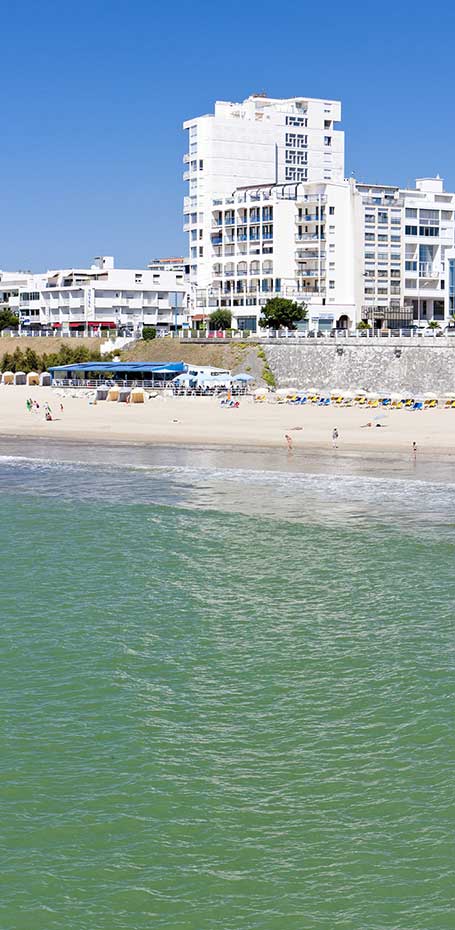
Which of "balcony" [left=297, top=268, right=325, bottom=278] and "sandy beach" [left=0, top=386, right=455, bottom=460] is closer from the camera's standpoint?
"sandy beach" [left=0, top=386, right=455, bottom=460]

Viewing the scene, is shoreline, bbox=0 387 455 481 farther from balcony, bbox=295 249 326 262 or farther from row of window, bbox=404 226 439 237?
row of window, bbox=404 226 439 237

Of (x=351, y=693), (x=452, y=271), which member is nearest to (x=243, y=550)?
(x=351, y=693)

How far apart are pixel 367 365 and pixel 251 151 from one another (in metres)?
53.6

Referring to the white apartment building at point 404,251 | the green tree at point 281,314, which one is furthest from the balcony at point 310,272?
the green tree at point 281,314

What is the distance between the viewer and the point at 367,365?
307ft

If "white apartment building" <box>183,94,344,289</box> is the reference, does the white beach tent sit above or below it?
below

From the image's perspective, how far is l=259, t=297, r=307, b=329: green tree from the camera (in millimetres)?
109562

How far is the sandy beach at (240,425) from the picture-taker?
6444cm

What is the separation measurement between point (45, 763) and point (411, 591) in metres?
14.2

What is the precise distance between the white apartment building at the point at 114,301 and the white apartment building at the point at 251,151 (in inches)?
388

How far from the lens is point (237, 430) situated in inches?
2773

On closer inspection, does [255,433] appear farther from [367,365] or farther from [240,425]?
[367,365]

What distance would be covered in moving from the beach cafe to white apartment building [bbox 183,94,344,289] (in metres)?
32.9

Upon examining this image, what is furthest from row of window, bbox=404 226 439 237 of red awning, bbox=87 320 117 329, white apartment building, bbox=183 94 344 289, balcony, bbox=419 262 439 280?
red awning, bbox=87 320 117 329
